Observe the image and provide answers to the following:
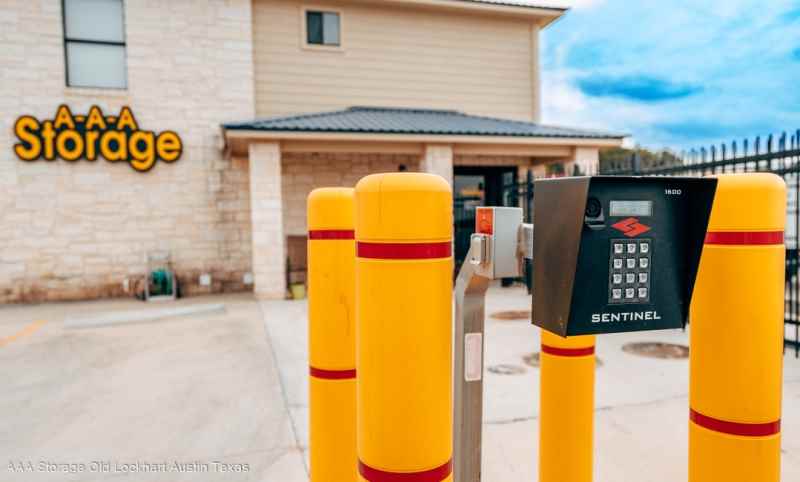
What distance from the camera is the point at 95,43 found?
426 inches

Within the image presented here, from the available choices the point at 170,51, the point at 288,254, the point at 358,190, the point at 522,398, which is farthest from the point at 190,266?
the point at 358,190

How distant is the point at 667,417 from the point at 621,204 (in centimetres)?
312

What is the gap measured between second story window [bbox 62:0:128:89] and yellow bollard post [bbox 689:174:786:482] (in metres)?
11.7

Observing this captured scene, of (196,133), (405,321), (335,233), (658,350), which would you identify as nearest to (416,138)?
(196,133)

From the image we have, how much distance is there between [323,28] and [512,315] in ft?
26.9

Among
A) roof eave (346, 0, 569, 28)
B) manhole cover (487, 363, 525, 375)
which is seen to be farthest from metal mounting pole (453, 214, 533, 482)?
roof eave (346, 0, 569, 28)

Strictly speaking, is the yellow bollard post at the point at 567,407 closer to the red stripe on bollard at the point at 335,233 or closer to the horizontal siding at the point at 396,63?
the red stripe on bollard at the point at 335,233

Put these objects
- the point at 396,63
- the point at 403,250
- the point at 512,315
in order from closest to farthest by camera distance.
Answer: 1. the point at 403,250
2. the point at 512,315
3. the point at 396,63

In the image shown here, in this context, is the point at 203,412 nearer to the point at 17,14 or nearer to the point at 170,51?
the point at 170,51

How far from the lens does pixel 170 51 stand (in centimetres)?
1105

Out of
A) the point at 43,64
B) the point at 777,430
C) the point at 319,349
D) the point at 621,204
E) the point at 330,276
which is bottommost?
the point at 777,430

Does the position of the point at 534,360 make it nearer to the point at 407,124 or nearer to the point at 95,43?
the point at 407,124

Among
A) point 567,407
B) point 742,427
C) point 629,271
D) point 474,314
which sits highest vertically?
point 629,271

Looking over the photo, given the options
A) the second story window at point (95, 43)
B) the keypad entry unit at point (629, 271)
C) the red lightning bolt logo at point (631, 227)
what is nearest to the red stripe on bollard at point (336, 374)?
the keypad entry unit at point (629, 271)
